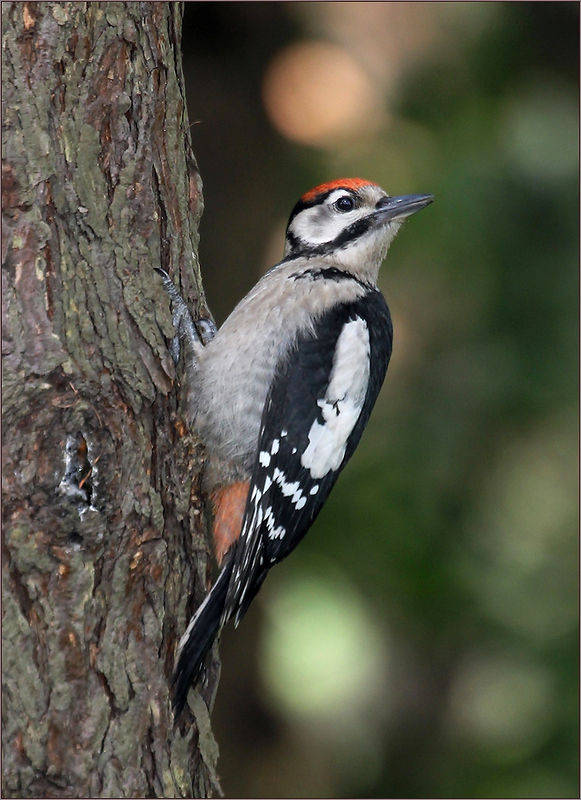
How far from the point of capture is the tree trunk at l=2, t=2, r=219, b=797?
6.71 feet

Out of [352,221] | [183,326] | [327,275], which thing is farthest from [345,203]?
[183,326]

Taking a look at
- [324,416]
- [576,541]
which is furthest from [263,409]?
[576,541]

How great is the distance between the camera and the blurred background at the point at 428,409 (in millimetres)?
4246

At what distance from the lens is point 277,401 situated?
290cm

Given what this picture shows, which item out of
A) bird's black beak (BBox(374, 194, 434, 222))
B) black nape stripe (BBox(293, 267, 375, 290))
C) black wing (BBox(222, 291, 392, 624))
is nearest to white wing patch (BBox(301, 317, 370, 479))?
black wing (BBox(222, 291, 392, 624))

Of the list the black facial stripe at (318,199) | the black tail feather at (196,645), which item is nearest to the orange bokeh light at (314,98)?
the black facial stripe at (318,199)

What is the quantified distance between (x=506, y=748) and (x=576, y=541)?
1.05m

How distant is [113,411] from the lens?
2.24 metres

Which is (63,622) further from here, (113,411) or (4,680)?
(113,411)

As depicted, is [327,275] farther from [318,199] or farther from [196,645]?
[196,645]

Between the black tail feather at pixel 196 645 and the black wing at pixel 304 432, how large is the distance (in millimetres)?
217

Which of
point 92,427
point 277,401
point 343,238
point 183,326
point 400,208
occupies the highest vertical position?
point 400,208

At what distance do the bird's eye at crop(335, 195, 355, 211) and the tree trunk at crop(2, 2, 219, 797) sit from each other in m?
1.03

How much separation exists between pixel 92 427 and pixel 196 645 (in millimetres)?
670
